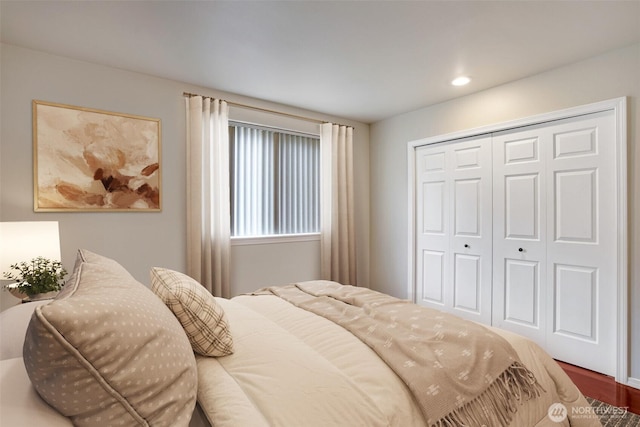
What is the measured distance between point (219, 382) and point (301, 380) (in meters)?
0.27

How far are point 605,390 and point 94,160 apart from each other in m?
4.40

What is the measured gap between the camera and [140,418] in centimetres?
75

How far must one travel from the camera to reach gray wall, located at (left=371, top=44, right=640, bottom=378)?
240 centimetres

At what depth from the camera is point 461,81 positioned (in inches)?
121

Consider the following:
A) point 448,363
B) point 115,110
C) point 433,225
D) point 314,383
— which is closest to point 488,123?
point 433,225

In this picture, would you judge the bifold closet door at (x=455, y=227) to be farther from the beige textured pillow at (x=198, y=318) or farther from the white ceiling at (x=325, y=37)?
the beige textured pillow at (x=198, y=318)

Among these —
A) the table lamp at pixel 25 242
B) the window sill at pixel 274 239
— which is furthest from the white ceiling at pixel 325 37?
the window sill at pixel 274 239

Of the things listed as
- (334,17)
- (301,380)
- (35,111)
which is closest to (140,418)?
(301,380)

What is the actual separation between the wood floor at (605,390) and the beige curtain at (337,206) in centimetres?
242

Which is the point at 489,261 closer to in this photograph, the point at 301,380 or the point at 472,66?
the point at 472,66

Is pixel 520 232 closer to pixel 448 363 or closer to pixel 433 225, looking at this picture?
pixel 433 225

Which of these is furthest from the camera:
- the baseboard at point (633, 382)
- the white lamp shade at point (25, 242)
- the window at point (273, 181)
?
the window at point (273, 181)

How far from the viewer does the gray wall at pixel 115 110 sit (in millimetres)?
2377

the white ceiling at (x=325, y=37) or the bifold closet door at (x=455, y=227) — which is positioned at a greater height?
the white ceiling at (x=325, y=37)
